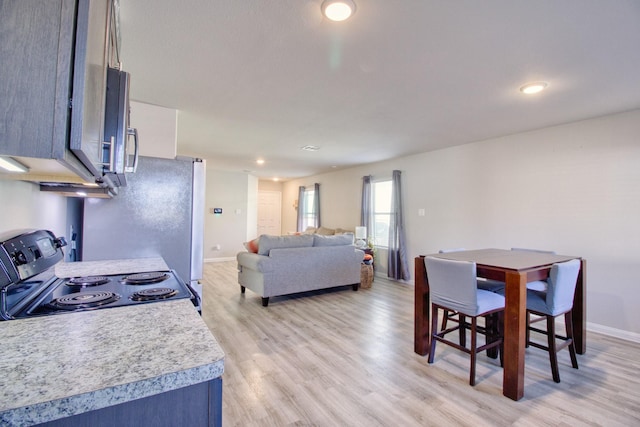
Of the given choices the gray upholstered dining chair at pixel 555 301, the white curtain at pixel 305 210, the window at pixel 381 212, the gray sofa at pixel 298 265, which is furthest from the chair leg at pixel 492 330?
the white curtain at pixel 305 210

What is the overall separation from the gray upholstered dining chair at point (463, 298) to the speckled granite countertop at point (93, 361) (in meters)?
1.92

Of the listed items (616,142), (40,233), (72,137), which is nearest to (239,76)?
(40,233)

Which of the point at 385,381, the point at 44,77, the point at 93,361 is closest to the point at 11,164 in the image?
the point at 44,77

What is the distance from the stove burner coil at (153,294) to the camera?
1220 mm

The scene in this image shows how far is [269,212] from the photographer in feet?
32.0

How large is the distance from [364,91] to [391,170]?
10.9 feet

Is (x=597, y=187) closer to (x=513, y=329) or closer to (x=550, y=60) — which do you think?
(x=550, y=60)

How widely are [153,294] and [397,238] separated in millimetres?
4790

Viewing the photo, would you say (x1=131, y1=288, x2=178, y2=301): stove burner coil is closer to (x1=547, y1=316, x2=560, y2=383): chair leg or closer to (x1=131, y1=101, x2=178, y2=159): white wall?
(x1=131, y1=101, x2=178, y2=159): white wall

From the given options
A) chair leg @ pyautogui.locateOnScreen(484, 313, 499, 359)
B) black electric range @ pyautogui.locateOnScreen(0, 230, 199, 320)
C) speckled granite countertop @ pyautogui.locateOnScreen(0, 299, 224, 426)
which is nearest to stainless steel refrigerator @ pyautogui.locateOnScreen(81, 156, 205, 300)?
black electric range @ pyautogui.locateOnScreen(0, 230, 199, 320)

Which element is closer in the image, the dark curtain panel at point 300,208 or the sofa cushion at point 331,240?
the sofa cushion at point 331,240

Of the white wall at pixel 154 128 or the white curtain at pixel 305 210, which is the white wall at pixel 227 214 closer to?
the white curtain at pixel 305 210

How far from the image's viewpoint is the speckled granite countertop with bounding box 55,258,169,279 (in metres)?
1.72

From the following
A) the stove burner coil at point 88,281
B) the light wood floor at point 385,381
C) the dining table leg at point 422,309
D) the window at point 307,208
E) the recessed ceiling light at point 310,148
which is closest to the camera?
the stove burner coil at point 88,281
